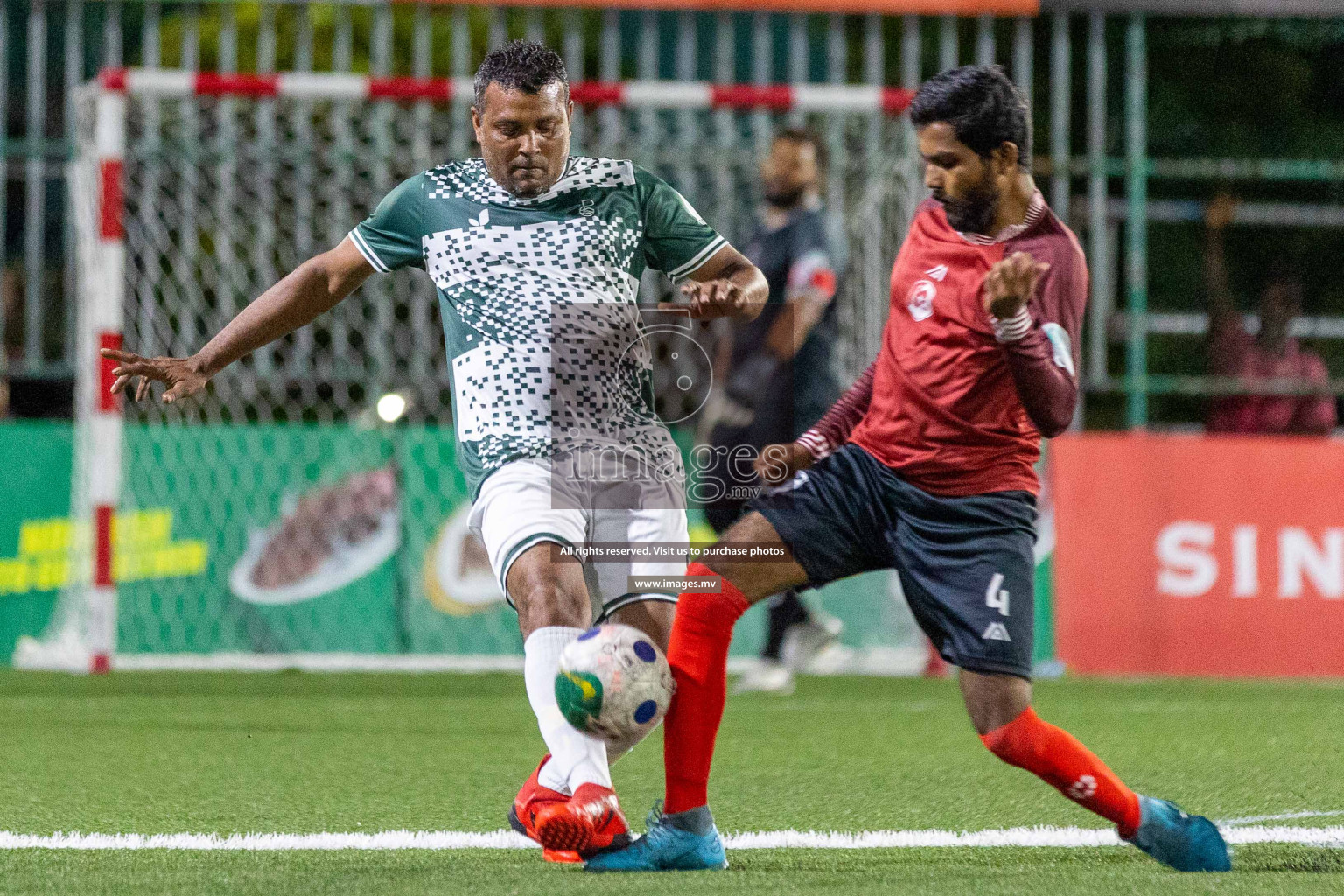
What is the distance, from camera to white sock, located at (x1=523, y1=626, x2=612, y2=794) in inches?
149

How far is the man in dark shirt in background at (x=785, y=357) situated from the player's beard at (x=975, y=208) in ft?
12.6

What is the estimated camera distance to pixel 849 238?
9.96 m

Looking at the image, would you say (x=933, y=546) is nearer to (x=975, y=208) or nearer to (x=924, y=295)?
(x=924, y=295)

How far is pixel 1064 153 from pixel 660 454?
605 cm

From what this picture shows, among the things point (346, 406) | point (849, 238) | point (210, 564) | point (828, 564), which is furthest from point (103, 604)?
point (828, 564)

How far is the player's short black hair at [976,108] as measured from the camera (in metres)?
3.80

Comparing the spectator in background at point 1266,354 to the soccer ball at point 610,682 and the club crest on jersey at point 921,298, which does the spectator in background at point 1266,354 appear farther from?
the soccer ball at point 610,682

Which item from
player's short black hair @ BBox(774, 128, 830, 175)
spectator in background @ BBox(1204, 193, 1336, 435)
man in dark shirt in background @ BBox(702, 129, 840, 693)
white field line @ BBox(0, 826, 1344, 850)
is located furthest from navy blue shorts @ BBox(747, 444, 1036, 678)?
spectator in background @ BBox(1204, 193, 1336, 435)

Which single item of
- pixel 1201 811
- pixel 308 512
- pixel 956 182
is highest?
pixel 956 182

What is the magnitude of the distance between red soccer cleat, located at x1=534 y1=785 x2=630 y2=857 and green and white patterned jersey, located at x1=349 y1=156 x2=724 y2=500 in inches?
31.3

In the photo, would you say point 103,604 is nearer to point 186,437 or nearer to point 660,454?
point 186,437

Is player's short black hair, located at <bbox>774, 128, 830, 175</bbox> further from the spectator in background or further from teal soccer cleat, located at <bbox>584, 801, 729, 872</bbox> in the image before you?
teal soccer cleat, located at <bbox>584, 801, 729, 872</bbox>

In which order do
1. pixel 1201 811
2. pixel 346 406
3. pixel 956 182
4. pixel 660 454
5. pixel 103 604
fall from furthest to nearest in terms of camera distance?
pixel 346 406, pixel 103 604, pixel 1201 811, pixel 660 454, pixel 956 182

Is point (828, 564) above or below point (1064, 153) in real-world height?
below
